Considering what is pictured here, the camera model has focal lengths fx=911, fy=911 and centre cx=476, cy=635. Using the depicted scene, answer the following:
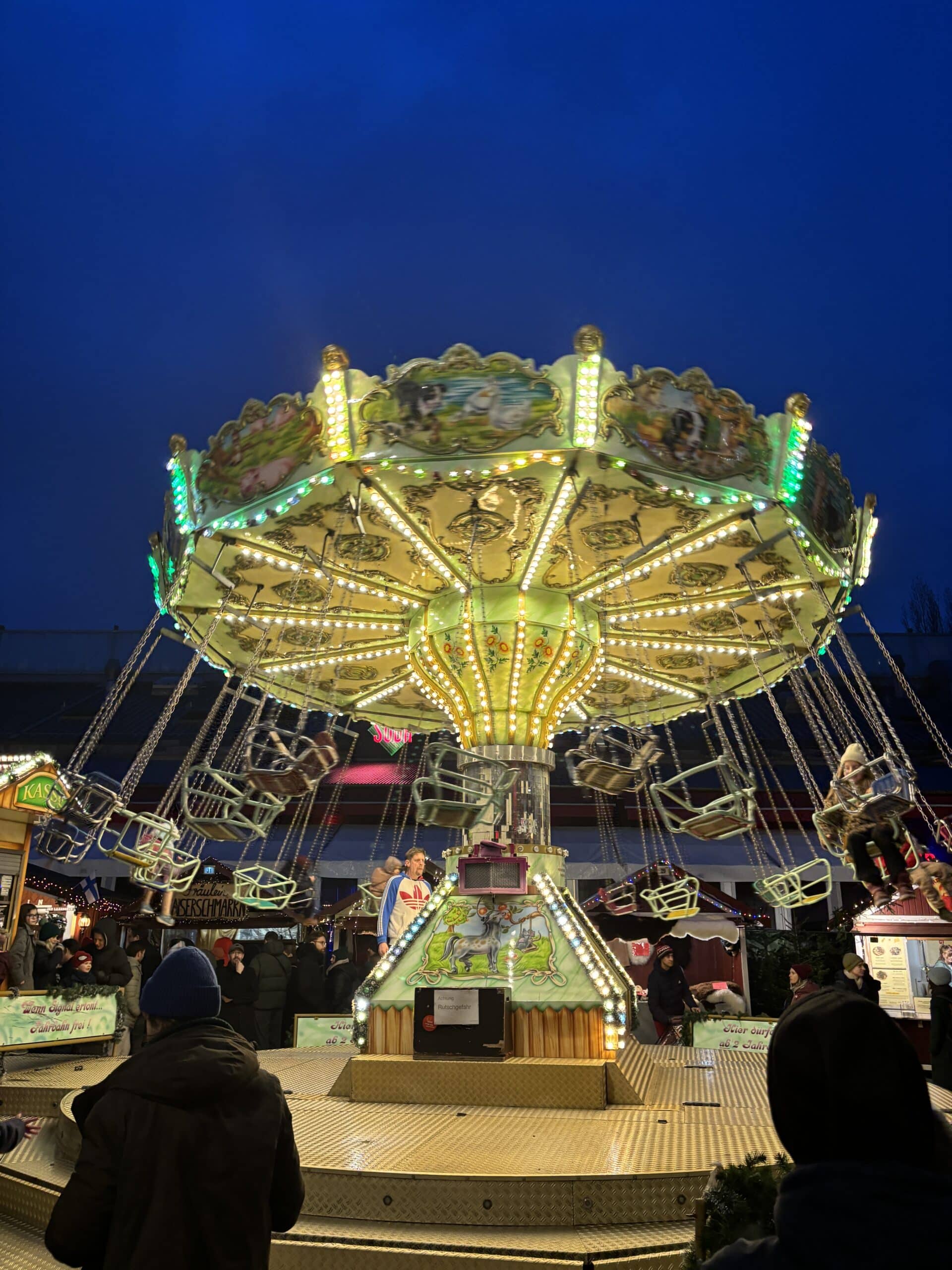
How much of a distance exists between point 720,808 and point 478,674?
11.3 ft

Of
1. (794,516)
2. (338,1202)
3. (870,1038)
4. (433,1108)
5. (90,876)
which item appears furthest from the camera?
(90,876)

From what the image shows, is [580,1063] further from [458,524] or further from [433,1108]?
[458,524]

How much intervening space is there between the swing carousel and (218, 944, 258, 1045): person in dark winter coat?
1.31 metres

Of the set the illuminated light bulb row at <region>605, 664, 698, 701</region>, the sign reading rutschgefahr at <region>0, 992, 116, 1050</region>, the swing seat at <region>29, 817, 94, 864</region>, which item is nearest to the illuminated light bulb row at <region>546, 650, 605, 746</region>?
the illuminated light bulb row at <region>605, 664, 698, 701</region>

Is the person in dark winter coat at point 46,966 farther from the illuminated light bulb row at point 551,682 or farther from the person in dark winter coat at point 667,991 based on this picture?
the person in dark winter coat at point 667,991

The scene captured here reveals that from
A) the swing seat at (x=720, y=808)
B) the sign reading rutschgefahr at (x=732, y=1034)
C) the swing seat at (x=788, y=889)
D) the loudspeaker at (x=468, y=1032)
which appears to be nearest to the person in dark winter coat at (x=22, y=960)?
the loudspeaker at (x=468, y=1032)

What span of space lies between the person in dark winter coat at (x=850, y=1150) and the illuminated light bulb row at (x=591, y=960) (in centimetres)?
599

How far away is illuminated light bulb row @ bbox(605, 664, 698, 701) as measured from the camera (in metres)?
11.7

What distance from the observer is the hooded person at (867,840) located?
5957 millimetres

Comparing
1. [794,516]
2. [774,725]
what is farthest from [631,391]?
[774,725]

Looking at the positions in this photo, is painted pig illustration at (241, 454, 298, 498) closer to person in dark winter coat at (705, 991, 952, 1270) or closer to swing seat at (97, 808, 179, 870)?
swing seat at (97, 808, 179, 870)

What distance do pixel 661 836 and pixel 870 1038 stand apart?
2036 centimetres

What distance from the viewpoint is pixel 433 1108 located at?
6.46 meters

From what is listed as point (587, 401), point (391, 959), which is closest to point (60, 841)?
point (391, 959)
